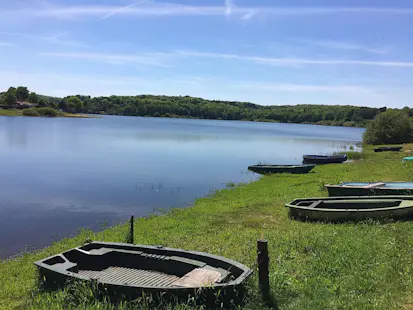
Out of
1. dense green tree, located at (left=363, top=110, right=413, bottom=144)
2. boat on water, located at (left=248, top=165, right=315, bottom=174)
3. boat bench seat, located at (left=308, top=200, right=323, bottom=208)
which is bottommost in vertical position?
boat on water, located at (left=248, top=165, right=315, bottom=174)

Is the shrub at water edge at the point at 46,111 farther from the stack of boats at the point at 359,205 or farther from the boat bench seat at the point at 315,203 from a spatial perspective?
the boat bench seat at the point at 315,203

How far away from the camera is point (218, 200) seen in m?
22.1

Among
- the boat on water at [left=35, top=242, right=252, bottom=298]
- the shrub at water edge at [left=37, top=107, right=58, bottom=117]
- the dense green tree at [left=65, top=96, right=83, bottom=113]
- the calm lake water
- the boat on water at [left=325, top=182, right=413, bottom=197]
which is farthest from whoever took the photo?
the dense green tree at [left=65, top=96, right=83, bottom=113]

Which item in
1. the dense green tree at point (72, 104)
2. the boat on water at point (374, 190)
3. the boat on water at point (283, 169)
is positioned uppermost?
the dense green tree at point (72, 104)

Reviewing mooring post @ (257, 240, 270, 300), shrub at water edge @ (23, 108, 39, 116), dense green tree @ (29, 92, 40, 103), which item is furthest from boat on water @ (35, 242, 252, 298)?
dense green tree @ (29, 92, 40, 103)

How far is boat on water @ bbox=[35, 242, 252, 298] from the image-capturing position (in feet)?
24.2

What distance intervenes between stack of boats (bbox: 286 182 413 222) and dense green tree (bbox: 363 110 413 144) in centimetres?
4756

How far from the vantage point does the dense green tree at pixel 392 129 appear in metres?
61.7

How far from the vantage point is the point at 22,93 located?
163m

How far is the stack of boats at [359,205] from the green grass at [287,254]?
59 cm

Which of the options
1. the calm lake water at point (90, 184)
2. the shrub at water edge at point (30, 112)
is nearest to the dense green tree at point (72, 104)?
the shrub at water edge at point (30, 112)

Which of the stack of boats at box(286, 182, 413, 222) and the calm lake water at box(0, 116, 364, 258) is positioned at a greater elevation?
the stack of boats at box(286, 182, 413, 222)

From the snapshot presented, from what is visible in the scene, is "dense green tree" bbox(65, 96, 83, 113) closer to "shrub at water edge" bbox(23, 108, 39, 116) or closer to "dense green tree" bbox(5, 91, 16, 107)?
"dense green tree" bbox(5, 91, 16, 107)

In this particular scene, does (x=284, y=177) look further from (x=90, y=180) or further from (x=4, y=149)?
(x=4, y=149)
